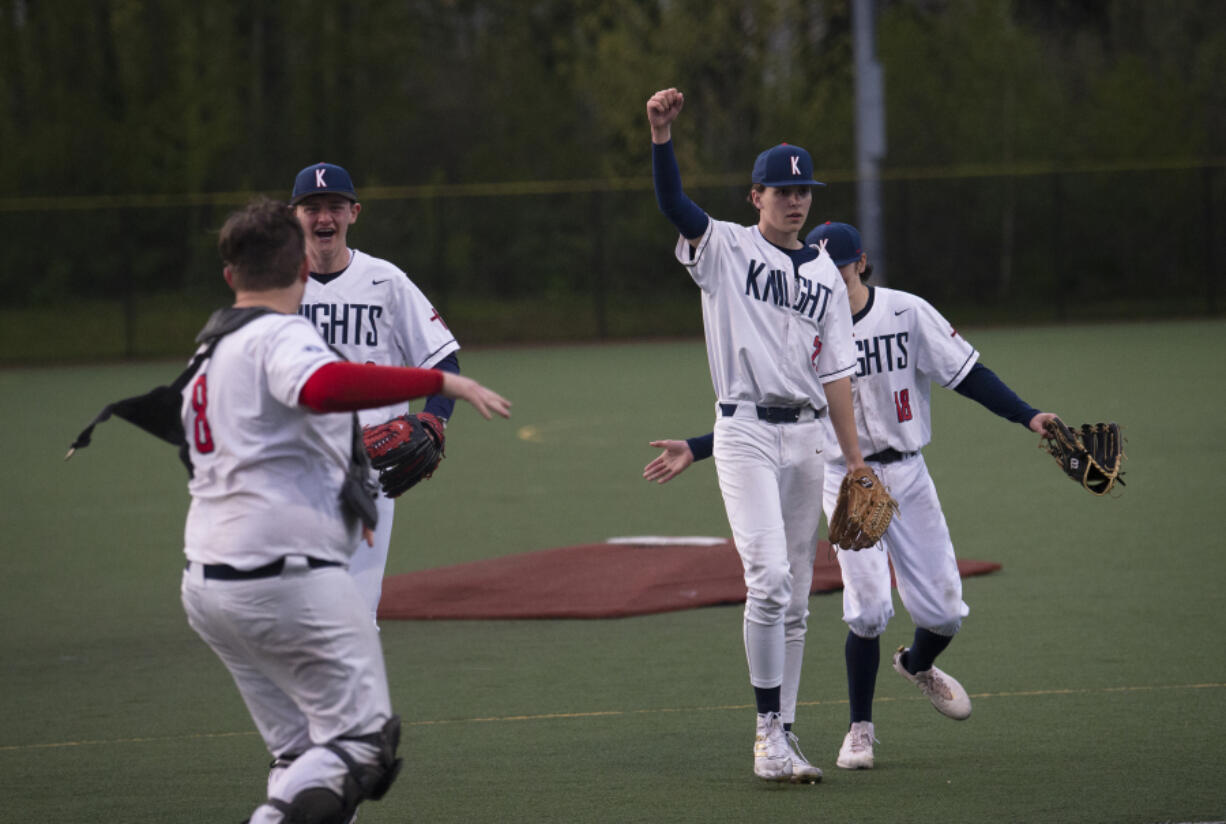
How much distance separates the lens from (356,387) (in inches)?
159

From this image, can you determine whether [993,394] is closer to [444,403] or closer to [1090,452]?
[1090,452]

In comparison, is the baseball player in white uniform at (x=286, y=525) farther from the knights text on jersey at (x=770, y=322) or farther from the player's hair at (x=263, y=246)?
the knights text on jersey at (x=770, y=322)

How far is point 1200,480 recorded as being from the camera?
41.6ft

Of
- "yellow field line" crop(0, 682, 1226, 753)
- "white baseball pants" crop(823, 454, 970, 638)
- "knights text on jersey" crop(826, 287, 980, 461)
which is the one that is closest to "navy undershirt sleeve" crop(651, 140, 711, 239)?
"knights text on jersey" crop(826, 287, 980, 461)

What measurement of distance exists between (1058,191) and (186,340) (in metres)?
16.3

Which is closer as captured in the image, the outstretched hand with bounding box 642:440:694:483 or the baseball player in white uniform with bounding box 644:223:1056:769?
the outstretched hand with bounding box 642:440:694:483

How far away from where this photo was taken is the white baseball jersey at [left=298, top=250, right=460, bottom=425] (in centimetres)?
613

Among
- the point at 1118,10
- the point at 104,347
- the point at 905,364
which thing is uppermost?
the point at 1118,10

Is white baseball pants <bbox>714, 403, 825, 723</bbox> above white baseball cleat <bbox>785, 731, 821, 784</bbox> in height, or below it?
above

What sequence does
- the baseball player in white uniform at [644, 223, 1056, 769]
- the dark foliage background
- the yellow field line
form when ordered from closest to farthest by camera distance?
1. the baseball player in white uniform at [644, 223, 1056, 769]
2. the yellow field line
3. the dark foliage background

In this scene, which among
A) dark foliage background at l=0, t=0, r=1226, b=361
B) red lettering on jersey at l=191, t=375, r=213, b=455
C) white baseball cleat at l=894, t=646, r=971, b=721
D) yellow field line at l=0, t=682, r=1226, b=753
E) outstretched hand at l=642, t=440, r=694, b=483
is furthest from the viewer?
dark foliage background at l=0, t=0, r=1226, b=361

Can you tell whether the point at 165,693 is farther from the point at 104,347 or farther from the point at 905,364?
the point at 104,347

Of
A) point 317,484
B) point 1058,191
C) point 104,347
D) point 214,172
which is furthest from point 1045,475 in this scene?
point 214,172

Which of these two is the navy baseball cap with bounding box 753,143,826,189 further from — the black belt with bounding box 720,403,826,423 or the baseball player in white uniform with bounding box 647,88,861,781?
the black belt with bounding box 720,403,826,423
